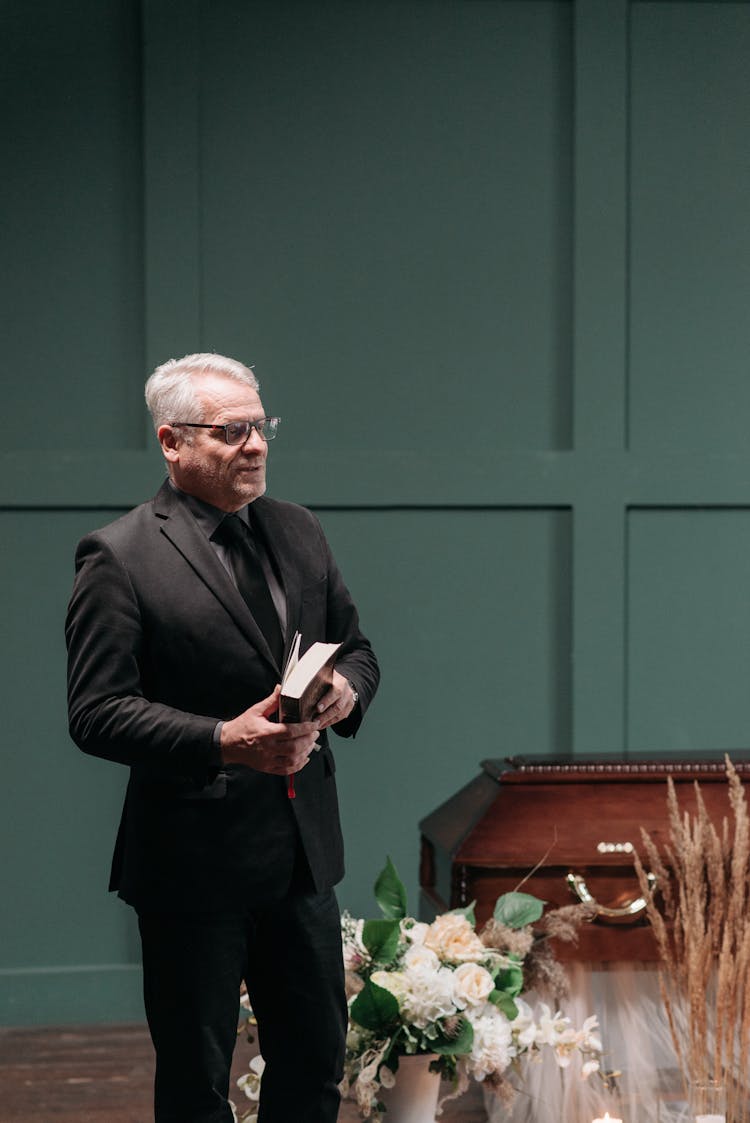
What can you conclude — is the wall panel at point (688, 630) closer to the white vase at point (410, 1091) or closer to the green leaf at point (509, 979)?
the green leaf at point (509, 979)

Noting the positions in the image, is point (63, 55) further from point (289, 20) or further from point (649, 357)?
point (649, 357)

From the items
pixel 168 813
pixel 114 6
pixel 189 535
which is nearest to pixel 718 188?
pixel 114 6

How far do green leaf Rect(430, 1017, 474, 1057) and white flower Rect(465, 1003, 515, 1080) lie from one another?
1 centimetres

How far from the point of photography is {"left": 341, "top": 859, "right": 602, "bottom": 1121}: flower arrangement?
7.86 feet

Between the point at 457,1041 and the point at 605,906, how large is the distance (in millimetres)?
544

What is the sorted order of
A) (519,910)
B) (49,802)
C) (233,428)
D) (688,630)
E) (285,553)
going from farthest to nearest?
(688,630) → (49,802) → (519,910) → (285,553) → (233,428)

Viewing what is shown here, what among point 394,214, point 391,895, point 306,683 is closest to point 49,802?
point 391,895

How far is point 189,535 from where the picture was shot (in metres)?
2.00

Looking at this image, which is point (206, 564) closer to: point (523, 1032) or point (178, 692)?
point (178, 692)

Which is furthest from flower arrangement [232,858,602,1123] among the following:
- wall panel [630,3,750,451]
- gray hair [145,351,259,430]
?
wall panel [630,3,750,451]

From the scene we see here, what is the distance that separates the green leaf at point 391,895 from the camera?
102 inches

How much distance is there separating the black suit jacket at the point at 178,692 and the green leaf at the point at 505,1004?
618mm

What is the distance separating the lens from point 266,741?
182cm

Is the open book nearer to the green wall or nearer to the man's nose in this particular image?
the man's nose
